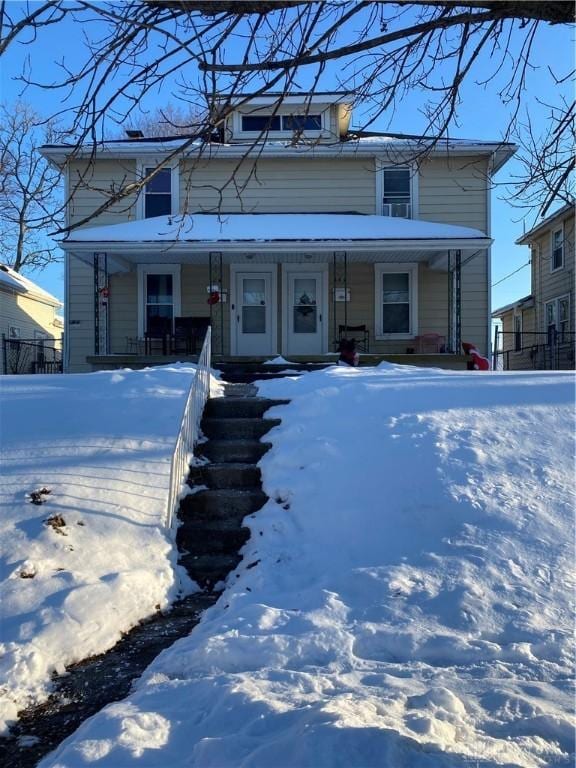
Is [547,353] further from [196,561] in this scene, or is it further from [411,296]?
[196,561]

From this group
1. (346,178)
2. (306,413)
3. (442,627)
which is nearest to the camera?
(442,627)

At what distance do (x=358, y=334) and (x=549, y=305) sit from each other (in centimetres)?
1134

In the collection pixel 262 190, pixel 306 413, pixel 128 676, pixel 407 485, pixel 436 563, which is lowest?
pixel 128 676

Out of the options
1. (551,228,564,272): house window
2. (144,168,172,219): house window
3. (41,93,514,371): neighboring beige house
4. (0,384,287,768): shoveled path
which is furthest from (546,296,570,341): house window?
(0,384,287,768): shoveled path

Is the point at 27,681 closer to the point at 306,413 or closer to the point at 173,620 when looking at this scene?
the point at 173,620

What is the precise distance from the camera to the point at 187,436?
6512mm

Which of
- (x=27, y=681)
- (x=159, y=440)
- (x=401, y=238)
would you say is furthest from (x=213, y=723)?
(x=401, y=238)

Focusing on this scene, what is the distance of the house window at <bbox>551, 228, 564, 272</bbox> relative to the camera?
21.1 m

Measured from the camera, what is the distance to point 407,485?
5555 millimetres

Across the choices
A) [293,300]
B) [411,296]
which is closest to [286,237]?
[293,300]

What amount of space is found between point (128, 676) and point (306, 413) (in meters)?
4.13

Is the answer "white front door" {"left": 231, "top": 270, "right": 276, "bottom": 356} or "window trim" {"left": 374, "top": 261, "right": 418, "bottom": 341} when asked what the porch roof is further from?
"white front door" {"left": 231, "top": 270, "right": 276, "bottom": 356}

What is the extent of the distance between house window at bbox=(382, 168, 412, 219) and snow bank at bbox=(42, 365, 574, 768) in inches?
340

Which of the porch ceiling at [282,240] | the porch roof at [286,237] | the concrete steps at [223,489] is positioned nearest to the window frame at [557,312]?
the porch ceiling at [282,240]
